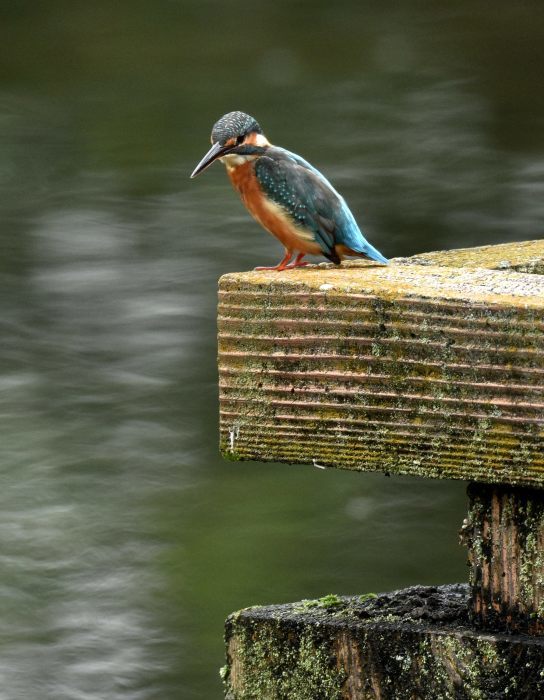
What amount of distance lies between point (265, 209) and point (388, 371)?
2.60 feet

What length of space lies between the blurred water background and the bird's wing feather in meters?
2.38

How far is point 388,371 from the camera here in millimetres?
1396

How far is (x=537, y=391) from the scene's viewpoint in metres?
1.34

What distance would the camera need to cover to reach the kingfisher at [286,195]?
2.07 metres

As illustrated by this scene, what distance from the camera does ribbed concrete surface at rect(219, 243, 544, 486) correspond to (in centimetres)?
135

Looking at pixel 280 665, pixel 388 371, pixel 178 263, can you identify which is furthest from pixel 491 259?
pixel 178 263

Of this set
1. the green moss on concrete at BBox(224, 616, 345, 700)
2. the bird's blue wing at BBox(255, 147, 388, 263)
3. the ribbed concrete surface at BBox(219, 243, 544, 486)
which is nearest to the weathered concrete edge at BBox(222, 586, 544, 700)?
the green moss on concrete at BBox(224, 616, 345, 700)

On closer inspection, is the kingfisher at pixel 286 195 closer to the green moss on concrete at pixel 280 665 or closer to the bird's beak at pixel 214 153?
the bird's beak at pixel 214 153

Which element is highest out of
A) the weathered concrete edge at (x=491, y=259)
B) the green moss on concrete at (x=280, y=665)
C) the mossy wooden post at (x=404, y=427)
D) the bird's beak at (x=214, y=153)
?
the bird's beak at (x=214, y=153)

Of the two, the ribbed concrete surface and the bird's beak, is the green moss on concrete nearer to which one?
the ribbed concrete surface

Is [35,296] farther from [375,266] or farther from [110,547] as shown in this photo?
[375,266]

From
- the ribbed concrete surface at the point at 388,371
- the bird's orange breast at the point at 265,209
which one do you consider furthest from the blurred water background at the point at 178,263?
the ribbed concrete surface at the point at 388,371

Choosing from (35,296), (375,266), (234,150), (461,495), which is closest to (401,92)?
(35,296)

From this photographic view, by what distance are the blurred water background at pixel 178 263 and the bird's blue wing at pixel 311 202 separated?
238cm
